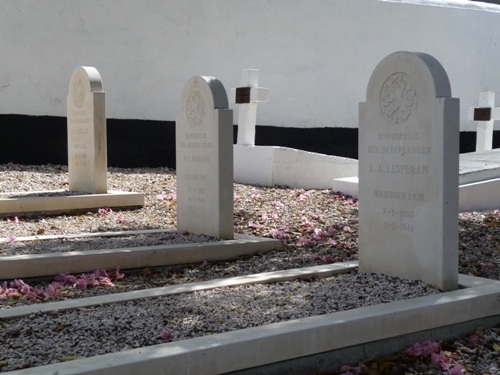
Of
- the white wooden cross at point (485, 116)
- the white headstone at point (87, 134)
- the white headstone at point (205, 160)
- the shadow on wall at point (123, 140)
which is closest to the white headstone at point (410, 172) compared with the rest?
the white headstone at point (205, 160)

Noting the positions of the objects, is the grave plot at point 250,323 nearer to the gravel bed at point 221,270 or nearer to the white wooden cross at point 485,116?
the gravel bed at point 221,270

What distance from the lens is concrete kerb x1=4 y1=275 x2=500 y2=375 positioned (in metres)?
3.48

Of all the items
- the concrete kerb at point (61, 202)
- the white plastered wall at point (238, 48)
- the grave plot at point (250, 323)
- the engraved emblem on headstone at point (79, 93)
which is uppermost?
the white plastered wall at point (238, 48)

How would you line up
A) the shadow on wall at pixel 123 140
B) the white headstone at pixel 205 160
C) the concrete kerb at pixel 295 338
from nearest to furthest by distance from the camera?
the concrete kerb at pixel 295 338 < the white headstone at pixel 205 160 < the shadow on wall at pixel 123 140

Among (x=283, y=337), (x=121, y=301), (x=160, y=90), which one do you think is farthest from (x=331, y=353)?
(x=160, y=90)

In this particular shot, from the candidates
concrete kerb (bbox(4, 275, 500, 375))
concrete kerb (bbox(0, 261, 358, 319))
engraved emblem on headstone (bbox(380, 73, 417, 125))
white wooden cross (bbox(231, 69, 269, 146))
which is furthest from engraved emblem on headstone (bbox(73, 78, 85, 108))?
concrete kerb (bbox(4, 275, 500, 375))

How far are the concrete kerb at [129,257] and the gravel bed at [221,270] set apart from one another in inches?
3.4

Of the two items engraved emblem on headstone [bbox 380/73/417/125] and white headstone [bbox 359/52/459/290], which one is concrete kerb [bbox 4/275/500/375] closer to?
white headstone [bbox 359/52/459/290]

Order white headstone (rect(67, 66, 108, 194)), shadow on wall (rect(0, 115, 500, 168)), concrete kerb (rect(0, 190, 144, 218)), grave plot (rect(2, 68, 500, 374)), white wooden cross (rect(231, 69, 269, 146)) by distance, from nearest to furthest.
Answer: grave plot (rect(2, 68, 500, 374)) → concrete kerb (rect(0, 190, 144, 218)) → white headstone (rect(67, 66, 108, 194)) → shadow on wall (rect(0, 115, 500, 168)) → white wooden cross (rect(231, 69, 269, 146))

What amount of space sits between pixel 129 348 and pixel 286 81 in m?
11.4

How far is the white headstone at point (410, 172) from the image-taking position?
5047 millimetres

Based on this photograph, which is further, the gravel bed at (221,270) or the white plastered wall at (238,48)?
the white plastered wall at (238,48)

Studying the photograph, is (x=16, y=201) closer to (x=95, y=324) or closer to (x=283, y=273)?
(x=283, y=273)

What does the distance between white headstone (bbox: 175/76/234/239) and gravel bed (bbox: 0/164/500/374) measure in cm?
51
